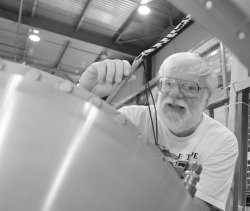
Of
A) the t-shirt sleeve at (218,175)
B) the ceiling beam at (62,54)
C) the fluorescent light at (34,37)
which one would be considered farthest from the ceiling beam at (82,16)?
the t-shirt sleeve at (218,175)

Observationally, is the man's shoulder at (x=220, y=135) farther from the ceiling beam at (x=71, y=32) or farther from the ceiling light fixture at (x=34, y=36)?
the ceiling light fixture at (x=34, y=36)

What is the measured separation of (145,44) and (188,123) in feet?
10.5

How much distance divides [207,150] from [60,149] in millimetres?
1047

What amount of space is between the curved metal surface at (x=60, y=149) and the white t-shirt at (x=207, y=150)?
80 cm

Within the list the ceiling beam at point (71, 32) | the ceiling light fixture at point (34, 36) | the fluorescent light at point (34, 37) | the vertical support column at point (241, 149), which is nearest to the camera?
the vertical support column at point (241, 149)

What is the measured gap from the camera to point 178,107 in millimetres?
1373

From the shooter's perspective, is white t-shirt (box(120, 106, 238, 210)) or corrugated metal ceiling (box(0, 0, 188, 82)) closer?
white t-shirt (box(120, 106, 238, 210))

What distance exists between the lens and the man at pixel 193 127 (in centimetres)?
121

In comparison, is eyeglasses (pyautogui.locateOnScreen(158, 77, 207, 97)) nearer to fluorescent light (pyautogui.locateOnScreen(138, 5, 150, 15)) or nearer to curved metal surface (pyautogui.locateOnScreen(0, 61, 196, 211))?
curved metal surface (pyautogui.locateOnScreen(0, 61, 196, 211))

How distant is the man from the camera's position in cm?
121

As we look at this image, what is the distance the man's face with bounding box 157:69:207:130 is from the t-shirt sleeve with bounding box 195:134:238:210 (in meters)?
0.18

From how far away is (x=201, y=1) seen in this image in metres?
0.32

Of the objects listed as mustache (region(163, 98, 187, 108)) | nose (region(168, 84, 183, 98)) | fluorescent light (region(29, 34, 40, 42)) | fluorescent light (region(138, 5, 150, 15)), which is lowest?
mustache (region(163, 98, 187, 108))

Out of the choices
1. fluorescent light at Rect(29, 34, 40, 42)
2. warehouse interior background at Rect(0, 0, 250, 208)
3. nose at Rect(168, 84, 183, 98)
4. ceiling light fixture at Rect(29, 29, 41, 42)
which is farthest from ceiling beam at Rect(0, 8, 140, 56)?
nose at Rect(168, 84, 183, 98)
